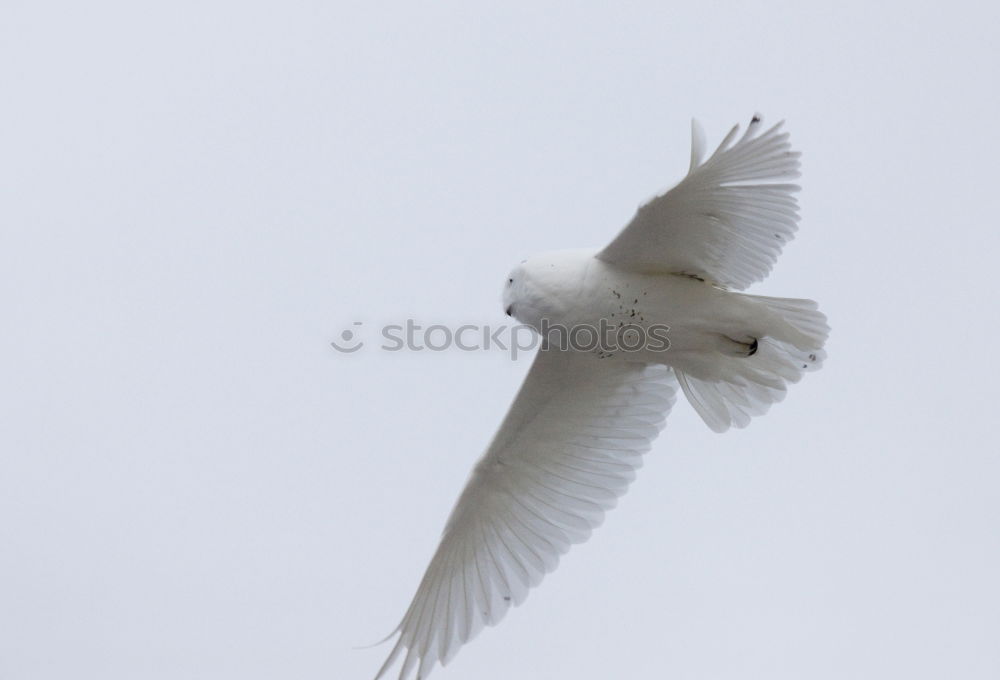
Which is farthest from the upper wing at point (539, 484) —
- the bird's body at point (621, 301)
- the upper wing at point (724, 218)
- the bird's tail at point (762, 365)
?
the upper wing at point (724, 218)

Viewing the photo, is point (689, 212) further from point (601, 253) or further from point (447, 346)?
point (447, 346)

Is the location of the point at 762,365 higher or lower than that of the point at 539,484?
higher

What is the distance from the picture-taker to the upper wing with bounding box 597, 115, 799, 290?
873 cm

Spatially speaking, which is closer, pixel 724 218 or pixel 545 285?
pixel 724 218

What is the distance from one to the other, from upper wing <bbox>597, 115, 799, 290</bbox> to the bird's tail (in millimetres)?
298

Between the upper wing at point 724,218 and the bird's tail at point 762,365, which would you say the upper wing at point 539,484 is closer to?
the bird's tail at point 762,365

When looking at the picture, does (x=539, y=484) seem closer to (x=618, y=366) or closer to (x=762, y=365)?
(x=618, y=366)

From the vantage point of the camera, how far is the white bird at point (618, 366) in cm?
908

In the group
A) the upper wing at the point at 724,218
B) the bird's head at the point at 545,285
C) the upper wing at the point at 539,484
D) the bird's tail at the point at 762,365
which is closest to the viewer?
the upper wing at the point at 724,218

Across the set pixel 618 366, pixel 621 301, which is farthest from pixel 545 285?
pixel 618 366

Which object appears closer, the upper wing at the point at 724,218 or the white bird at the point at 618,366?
the upper wing at the point at 724,218

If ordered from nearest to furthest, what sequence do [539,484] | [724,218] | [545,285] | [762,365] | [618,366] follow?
1. [724,218]
2. [545,285]
3. [762,365]
4. [618,366]
5. [539,484]

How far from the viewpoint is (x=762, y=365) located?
32.5 feet

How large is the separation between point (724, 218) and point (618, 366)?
149 cm
